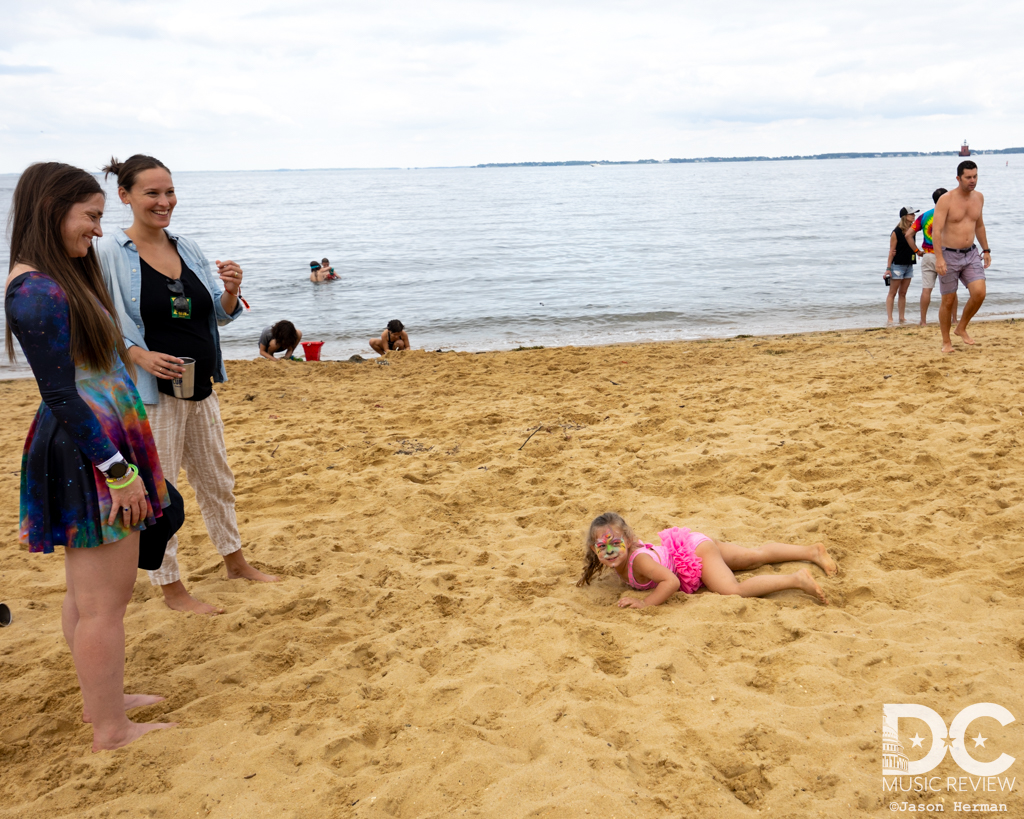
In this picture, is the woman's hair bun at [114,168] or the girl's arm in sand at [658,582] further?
the girl's arm in sand at [658,582]

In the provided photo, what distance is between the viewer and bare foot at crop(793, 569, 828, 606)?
338 centimetres

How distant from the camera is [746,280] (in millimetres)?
18125

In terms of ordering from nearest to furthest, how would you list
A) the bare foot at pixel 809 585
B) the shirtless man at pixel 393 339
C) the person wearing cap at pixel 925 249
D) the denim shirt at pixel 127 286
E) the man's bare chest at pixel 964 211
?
1. the denim shirt at pixel 127 286
2. the bare foot at pixel 809 585
3. the man's bare chest at pixel 964 211
4. the person wearing cap at pixel 925 249
5. the shirtless man at pixel 393 339

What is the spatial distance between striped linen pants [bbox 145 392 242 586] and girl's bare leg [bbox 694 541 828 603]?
2435 mm

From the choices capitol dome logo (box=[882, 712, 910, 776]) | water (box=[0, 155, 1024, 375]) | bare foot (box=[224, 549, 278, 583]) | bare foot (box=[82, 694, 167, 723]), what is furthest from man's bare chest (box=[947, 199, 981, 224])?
bare foot (box=[82, 694, 167, 723])

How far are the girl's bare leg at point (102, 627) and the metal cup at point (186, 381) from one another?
908 millimetres

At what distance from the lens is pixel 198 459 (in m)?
3.50

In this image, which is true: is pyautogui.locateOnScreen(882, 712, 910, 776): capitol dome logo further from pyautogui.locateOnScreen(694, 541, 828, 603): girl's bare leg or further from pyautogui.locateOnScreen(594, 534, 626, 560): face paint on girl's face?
pyautogui.locateOnScreen(594, 534, 626, 560): face paint on girl's face

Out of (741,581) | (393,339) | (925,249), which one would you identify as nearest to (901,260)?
(925,249)

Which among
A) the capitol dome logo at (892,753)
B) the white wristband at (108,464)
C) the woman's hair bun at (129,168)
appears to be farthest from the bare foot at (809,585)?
the woman's hair bun at (129,168)

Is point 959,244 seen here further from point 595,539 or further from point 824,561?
point 595,539

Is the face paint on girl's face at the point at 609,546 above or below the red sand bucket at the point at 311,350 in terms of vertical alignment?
below

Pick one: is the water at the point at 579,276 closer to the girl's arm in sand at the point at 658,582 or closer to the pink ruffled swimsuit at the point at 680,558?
the pink ruffled swimsuit at the point at 680,558

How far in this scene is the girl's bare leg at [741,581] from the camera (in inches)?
135
